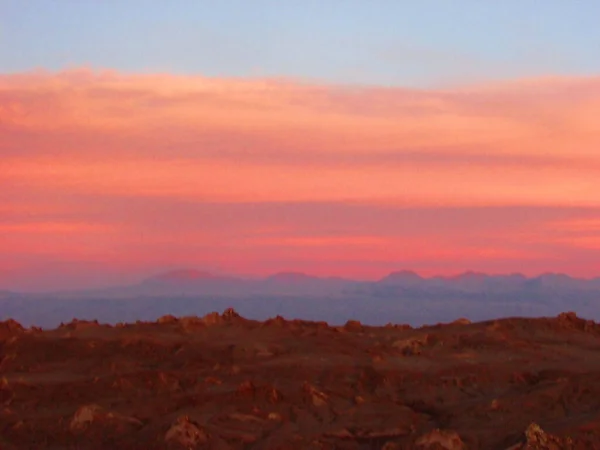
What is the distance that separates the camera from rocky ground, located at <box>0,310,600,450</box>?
1494 centimetres

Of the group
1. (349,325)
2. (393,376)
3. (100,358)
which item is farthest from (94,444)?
(349,325)

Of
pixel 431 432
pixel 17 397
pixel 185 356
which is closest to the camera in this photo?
pixel 431 432

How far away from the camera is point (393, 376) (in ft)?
57.5

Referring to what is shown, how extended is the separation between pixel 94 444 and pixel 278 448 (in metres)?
3.03

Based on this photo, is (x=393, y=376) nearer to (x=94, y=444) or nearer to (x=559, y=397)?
(x=559, y=397)

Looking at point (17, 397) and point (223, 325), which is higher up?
point (223, 325)

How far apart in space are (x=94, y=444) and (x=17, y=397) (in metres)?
2.84

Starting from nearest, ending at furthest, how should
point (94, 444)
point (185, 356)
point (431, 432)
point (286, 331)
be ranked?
point (431, 432), point (94, 444), point (185, 356), point (286, 331)

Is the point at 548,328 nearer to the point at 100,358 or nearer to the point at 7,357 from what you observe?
the point at 100,358

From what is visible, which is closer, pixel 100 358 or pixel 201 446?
pixel 201 446

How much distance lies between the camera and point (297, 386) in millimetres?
16766

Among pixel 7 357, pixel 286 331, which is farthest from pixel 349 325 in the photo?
pixel 7 357

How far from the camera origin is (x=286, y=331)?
2122 centimetres

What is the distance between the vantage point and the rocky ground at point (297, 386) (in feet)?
49.0
